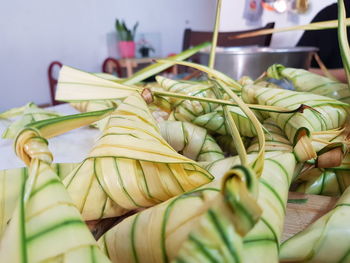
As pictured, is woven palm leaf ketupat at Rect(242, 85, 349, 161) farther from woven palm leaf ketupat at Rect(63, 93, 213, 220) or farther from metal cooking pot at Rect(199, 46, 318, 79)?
metal cooking pot at Rect(199, 46, 318, 79)

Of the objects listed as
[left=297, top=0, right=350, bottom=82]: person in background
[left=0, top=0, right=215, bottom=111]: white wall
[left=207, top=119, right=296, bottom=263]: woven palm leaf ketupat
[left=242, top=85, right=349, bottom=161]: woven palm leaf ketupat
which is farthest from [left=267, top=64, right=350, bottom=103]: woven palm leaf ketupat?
[left=0, top=0, right=215, bottom=111]: white wall

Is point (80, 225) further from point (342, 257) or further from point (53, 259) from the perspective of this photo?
point (342, 257)

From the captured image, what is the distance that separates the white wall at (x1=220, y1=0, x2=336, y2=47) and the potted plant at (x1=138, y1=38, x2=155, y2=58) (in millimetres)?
601

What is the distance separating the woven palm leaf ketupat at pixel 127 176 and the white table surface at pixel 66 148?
12cm

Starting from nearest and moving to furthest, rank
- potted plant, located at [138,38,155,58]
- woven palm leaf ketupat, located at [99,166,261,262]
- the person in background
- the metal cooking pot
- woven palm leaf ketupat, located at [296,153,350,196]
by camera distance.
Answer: woven palm leaf ketupat, located at [99,166,261,262] → woven palm leaf ketupat, located at [296,153,350,196] → the metal cooking pot → the person in background → potted plant, located at [138,38,155,58]

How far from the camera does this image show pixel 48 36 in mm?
1804

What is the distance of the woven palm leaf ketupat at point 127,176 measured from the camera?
0.17m

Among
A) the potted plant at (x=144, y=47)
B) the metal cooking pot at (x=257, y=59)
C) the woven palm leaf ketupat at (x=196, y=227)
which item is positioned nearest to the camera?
the woven palm leaf ketupat at (x=196, y=227)

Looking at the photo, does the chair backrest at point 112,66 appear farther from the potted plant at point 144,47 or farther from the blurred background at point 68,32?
the potted plant at point 144,47

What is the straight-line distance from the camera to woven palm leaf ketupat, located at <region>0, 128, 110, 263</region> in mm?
103

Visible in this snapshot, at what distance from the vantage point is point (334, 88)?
291 millimetres

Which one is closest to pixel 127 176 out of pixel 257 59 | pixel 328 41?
pixel 257 59

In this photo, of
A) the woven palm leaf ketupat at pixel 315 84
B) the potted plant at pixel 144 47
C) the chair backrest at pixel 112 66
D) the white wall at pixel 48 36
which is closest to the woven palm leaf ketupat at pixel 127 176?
the woven palm leaf ketupat at pixel 315 84

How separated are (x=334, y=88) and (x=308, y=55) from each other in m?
0.36
